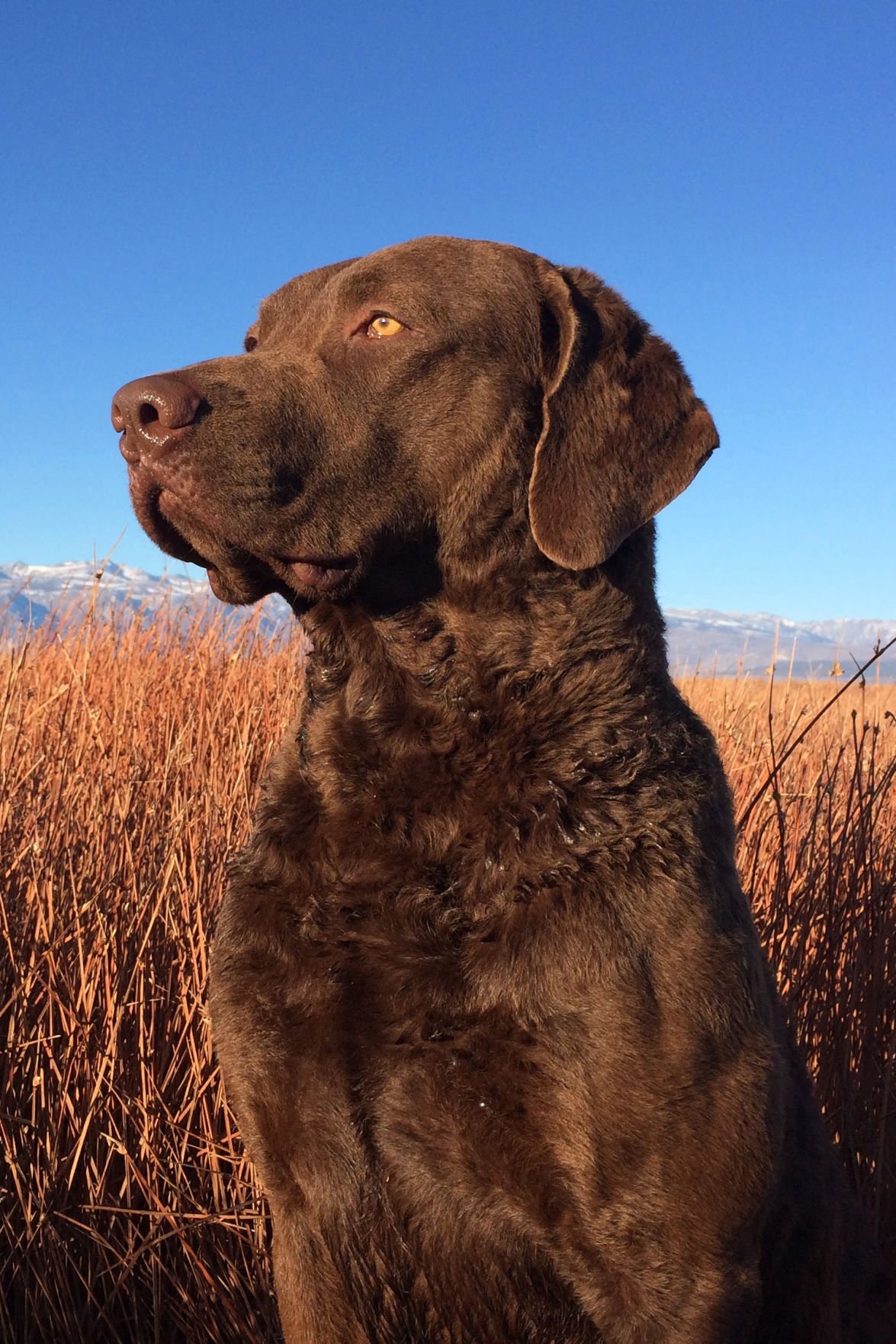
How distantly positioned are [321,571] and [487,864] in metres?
0.68

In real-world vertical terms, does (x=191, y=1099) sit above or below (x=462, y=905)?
below

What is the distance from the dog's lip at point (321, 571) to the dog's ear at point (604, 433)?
1.23 feet

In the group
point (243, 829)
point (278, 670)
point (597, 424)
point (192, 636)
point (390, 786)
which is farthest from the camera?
point (192, 636)

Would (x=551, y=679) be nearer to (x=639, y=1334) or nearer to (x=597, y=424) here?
(x=597, y=424)

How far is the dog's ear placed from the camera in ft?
7.14

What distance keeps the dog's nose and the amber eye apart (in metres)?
0.45

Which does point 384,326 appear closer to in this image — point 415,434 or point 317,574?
point 415,434

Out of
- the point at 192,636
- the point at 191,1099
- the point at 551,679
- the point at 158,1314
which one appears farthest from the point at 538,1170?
the point at 192,636

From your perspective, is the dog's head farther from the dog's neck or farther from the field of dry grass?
the field of dry grass

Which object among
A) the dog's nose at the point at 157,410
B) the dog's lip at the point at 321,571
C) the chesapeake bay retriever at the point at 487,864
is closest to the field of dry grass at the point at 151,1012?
the chesapeake bay retriever at the point at 487,864

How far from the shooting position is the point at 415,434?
2.29 m

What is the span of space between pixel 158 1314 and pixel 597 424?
213cm

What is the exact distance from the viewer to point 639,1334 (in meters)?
1.78

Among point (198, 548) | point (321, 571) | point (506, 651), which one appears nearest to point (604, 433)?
point (506, 651)
